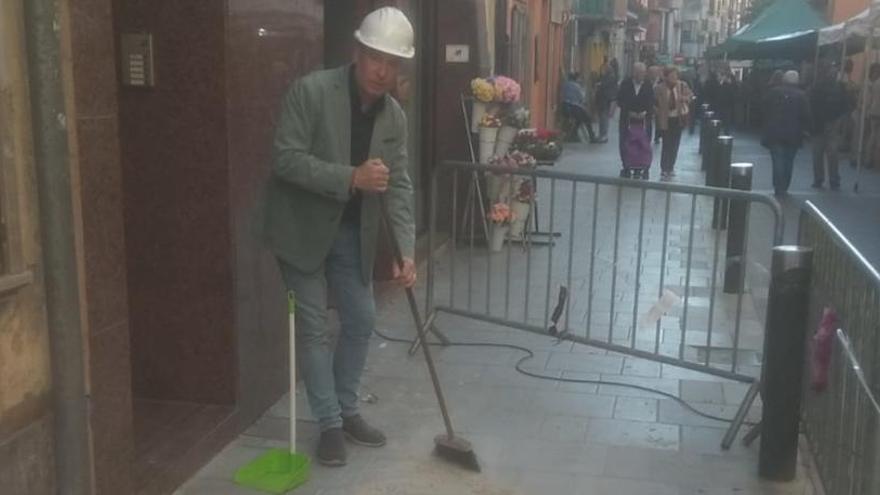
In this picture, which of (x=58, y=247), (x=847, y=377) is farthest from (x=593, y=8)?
(x=58, y=247)

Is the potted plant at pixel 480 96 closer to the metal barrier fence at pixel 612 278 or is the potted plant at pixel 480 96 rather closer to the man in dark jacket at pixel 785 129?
the metal barrier fence at pixel 612 278

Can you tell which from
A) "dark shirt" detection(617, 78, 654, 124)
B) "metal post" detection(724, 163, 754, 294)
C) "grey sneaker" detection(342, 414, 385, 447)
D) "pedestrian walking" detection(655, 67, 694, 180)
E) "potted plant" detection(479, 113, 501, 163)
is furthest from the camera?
"pedestrian walking" detection(655, 67, 694, 180)

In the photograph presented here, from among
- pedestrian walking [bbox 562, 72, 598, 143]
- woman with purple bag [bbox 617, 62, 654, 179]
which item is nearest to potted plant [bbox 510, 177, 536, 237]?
woman with purple bag [bbox 617, 62, 654, 179]

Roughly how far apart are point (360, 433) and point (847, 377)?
2.12 m

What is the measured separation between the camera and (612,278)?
6.88 metres

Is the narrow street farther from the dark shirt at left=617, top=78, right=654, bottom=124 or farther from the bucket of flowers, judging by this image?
the dark shirt at left=617, top=78, right=654, bottom=124

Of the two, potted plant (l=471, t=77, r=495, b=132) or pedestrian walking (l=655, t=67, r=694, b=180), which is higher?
potted plant (l=471, t=77, r=495, b=132)

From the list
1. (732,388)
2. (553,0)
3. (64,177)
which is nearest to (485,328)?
(732,388)

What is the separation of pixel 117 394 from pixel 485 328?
349 centimetres

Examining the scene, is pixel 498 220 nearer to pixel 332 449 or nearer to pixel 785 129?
pixel 332 449

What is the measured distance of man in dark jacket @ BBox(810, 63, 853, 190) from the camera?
49.4 feet

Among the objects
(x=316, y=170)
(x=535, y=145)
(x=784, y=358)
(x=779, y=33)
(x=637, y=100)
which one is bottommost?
(x=784, y=358)

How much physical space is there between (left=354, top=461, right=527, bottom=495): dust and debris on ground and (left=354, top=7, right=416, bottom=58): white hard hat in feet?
5.76

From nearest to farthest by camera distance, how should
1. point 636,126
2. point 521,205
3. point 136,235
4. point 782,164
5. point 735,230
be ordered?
point 136,235 → point 735,230 → point 521,205 → point 782,164 → point 636,126
